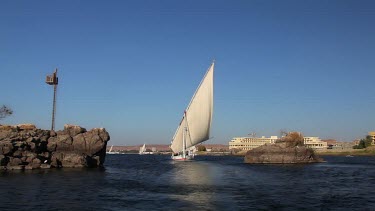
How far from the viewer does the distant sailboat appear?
107m

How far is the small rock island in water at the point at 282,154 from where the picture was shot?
117125mm

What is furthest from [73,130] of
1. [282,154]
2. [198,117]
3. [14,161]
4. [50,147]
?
[282,154]

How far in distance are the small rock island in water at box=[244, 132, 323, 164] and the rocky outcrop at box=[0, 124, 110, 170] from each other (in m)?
47.6

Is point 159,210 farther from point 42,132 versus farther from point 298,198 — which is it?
point 42,132

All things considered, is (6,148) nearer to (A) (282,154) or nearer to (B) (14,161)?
(B) (14,161)

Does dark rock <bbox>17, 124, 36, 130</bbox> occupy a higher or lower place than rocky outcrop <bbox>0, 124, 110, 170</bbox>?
higher

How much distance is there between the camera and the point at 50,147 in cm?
8594

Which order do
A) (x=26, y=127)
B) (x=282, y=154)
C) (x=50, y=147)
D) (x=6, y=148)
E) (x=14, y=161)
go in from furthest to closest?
(x=282, y=154) → (x=26, y=127) → (x=50, y=147) → (x=6, y=148) → (x=14, y=161)

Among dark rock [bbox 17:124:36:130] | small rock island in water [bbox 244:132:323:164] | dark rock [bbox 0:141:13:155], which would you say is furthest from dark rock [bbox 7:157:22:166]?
small rock island in water [bbox 244:132:323:164]

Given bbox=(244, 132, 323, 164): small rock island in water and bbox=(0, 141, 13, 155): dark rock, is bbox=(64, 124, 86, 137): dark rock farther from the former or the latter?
bbox=(244, 132, 323, 164): small rock island in water

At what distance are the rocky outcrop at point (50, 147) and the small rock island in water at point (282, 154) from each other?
47637 mm

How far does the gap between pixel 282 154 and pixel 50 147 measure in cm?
6419

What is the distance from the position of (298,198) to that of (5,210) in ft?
77.7

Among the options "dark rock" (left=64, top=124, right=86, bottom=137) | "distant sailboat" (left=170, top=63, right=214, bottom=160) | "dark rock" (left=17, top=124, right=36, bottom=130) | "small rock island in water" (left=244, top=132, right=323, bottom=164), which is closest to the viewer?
"dark rock" (left=64, top=124, right=86, bottom=137)
